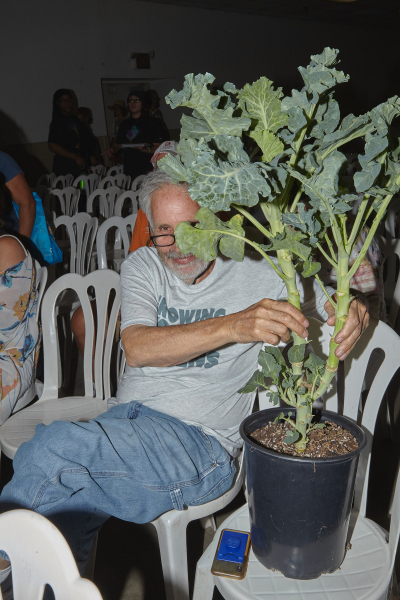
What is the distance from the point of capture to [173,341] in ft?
4.01

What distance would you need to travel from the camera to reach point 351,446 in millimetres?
979

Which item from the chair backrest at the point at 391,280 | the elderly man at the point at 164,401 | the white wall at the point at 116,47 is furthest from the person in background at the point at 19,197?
the white wall at the point at 116,47

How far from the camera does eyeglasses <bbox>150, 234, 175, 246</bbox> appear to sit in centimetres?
141

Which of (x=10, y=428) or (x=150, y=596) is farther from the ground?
(x=10, y=428)

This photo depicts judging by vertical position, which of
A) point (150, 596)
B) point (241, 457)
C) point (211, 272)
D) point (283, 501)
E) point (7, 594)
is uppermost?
point (211, 272)

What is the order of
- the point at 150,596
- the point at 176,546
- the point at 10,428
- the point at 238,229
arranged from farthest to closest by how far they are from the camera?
the point at 10,428
the point at 150,596
the point at 176,546
the point at 238,229

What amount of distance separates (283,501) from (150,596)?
993 mm

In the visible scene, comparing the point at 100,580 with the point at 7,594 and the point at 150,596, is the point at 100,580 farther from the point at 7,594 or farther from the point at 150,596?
the point at 7,594

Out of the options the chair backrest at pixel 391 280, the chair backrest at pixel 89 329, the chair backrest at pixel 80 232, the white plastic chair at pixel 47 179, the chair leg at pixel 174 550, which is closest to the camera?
the chair leg at pixel 174 550

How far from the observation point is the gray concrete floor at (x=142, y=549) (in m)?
1.72

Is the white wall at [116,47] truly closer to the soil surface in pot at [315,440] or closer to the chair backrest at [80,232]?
the chair backrest at [80,232]

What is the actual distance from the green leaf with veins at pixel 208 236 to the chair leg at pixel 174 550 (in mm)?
736

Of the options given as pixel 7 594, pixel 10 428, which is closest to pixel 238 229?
pixel 7 594

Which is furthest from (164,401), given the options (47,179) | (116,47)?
(116,47)
